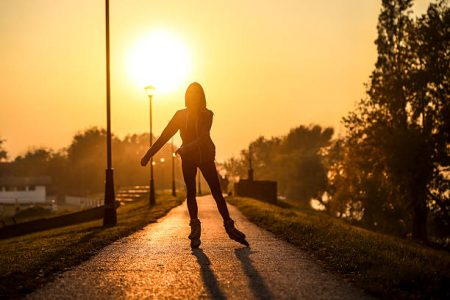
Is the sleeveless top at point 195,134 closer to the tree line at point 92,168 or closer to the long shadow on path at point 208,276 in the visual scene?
the long shadow on path at point 208,276

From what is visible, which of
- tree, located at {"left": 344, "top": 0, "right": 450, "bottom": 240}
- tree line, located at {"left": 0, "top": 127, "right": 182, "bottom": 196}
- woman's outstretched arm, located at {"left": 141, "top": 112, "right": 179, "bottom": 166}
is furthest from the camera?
tree line, located at {"left": 0, "top": 127, "right": 182, "bottom": 196}

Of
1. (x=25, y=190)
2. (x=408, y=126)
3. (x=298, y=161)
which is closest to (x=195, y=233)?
(x=408, y=126)

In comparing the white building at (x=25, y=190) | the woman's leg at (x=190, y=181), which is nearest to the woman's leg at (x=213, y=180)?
the woman's leg at (x=190, y=181)

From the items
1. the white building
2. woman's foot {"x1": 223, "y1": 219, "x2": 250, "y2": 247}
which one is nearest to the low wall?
woman's foot {"x1": 223, "y1": 219, "x2": 250, "y2": 247}

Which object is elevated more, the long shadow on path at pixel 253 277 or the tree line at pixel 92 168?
the tree line at pixel 92 168

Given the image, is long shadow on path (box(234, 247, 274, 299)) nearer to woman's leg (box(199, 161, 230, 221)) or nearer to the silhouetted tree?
woman's leg (box(199, 161, 230, 221))

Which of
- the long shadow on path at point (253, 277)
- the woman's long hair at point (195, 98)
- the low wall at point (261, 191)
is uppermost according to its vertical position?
the woman's long hair at point (195, 98)

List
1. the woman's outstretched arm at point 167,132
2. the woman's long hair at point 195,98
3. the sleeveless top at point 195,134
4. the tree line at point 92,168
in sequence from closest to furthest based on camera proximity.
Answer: the sleeveless top at point 195,134, the woman's long hair at point 195,98, the woman's outstretched arm at point 167,132, the tree line at point 92,168

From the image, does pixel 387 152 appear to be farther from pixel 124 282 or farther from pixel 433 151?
pixel 124 282

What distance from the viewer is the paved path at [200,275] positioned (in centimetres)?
525

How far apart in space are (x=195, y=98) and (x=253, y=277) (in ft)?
10.4

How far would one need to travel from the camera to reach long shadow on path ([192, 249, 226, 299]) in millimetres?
5230

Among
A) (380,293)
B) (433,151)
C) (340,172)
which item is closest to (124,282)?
(380,293)

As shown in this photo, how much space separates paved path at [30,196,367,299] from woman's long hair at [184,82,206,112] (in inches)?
81.4
